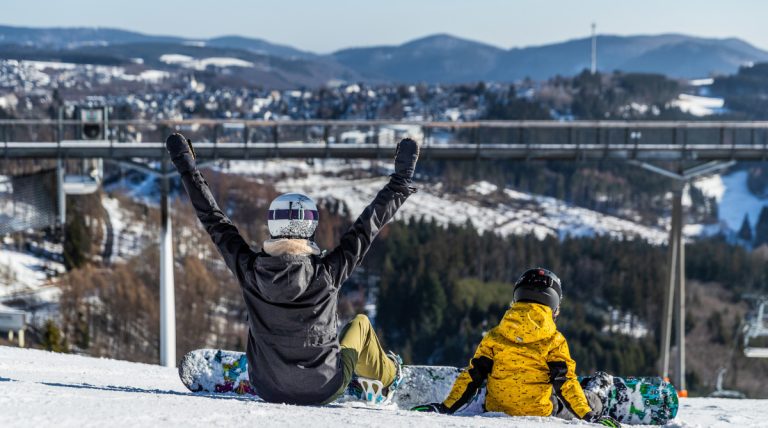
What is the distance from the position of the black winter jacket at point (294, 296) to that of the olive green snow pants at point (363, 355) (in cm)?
20

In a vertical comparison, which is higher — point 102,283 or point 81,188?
point 81,188

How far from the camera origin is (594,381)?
23.2ft

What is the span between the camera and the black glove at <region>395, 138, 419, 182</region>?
5969 millimetres

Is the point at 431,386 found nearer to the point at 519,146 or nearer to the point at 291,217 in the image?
the point at 291,217

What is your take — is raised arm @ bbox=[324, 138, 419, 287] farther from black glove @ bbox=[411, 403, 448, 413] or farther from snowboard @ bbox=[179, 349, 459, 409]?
snowboard @ bbox=[179, 349, 459, 409]

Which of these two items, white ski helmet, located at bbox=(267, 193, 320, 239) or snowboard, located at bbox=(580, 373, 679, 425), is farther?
snowboard, located at bbox=(580, 373, 679, 425)

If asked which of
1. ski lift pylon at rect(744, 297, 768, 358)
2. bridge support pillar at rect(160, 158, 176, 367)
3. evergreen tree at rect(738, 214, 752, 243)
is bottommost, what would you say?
evergreen tree at rect(738, 214, 752, 243)

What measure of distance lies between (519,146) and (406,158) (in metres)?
22.5

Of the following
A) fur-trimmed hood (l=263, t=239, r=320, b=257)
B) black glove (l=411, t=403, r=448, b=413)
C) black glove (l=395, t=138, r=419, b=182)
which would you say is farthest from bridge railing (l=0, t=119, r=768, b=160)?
fur-trimmed hood (l=263, t=239, r=320, b=257)

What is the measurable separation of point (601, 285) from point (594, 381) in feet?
316

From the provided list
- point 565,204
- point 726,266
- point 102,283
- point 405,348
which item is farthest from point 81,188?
point 565,204

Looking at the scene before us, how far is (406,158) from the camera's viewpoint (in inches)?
238

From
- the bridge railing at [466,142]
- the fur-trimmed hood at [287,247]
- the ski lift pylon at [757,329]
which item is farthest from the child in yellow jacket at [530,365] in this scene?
the ski lift pylon at [757,329]

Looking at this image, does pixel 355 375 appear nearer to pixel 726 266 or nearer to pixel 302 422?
pixel 302 422
